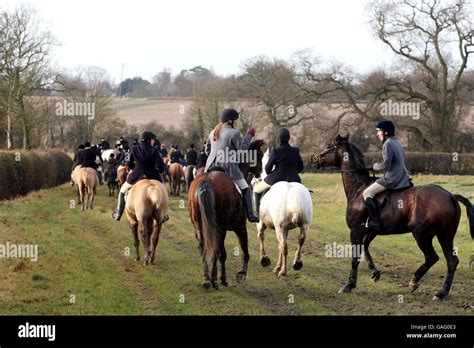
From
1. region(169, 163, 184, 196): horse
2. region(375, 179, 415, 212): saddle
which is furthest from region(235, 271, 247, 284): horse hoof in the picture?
region(169, 163, 184, 196): horse

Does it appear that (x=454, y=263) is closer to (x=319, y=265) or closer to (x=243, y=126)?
(x=319, y=265)

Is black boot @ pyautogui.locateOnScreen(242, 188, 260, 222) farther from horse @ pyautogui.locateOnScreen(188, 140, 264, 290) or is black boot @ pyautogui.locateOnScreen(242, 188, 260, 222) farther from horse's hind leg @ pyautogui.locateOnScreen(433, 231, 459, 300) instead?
horse's hind leg @ pyautogui.locateOnScreen(433, 231, 459, 300)

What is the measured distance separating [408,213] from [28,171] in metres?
21.4

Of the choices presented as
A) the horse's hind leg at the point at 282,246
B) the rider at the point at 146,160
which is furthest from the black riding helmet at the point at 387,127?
the rider at the point at 146,160

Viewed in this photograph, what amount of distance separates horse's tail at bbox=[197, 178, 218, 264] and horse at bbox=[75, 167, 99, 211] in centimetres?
1350

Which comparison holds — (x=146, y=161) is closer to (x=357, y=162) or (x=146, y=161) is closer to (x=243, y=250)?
(x=243, y=250)

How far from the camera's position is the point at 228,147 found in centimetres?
1088

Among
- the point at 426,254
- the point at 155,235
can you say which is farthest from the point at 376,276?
the point at 155,235

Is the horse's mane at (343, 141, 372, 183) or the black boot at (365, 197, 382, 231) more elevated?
the horse's mane at (343, 141, 372, 183)

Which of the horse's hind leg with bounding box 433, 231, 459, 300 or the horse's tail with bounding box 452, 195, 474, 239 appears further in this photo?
the horse's tail with bounding box 452, 195, 474, 239

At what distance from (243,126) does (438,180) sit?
17614 mm

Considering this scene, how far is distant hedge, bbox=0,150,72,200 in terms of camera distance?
25.9 m

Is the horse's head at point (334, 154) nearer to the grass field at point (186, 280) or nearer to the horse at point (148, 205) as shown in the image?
the grass field at point (186, 280)
